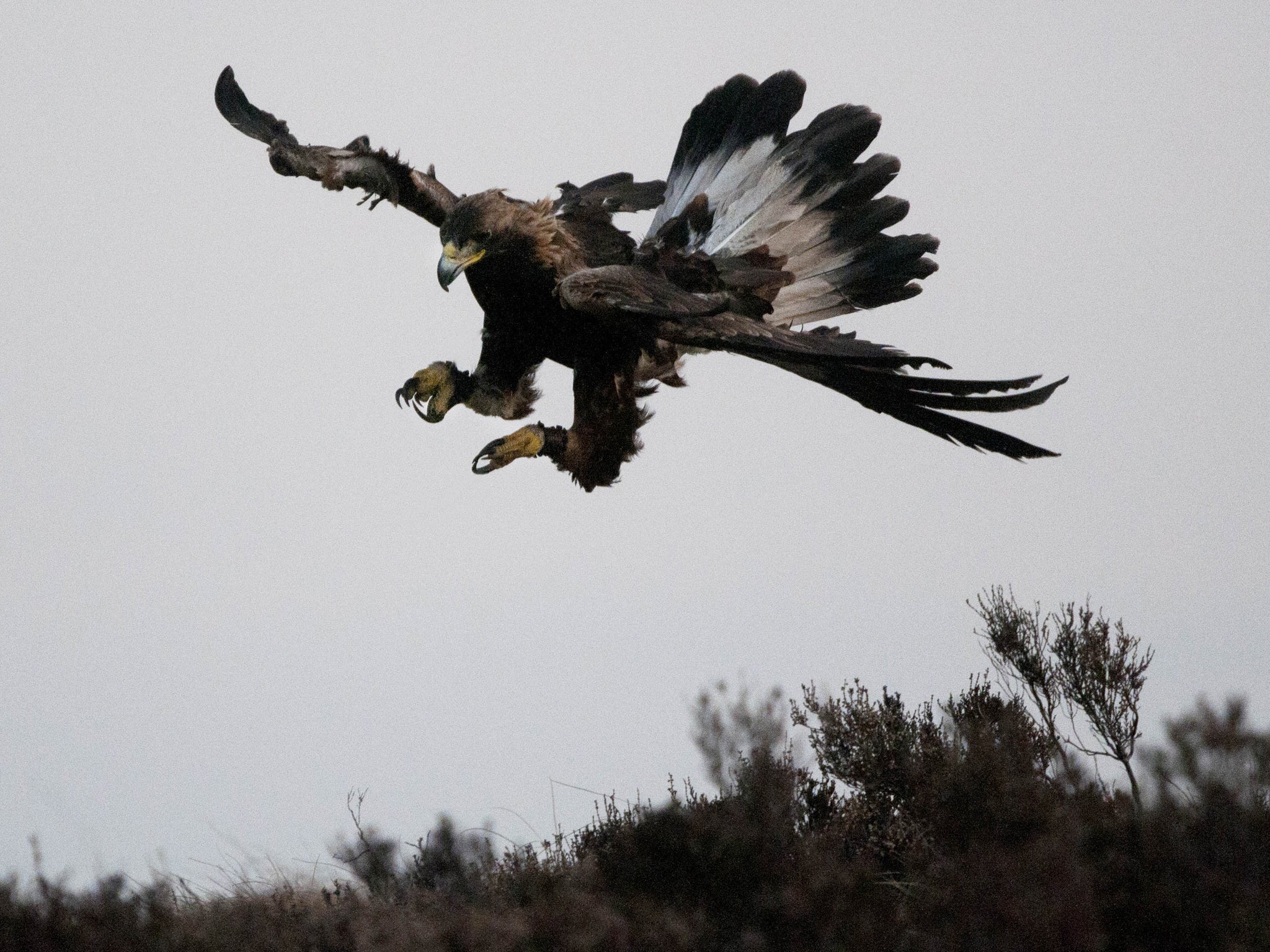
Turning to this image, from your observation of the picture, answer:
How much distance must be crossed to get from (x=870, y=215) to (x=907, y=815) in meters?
3.02

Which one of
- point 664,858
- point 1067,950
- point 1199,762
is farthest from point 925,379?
point 1067,950

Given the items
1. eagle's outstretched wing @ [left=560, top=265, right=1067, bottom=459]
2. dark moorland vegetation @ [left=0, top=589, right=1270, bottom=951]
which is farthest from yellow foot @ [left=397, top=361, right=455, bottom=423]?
dark moorland vegetation @ [left=0, top=589, right=1270, bottom=951]

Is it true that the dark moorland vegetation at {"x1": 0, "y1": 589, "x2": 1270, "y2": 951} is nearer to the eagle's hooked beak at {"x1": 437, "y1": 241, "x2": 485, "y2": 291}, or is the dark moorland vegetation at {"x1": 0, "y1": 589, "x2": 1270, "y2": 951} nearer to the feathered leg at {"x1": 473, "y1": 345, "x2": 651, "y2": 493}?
the feathered leg at {"x1": 473, "y1": 345, "x2": 651, "y2": 493}

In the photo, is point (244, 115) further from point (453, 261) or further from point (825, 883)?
point (825, 883)

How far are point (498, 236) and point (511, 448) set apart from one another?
3.10 ft

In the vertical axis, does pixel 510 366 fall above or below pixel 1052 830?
above

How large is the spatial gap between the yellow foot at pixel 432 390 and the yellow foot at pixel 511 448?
0.50 metres

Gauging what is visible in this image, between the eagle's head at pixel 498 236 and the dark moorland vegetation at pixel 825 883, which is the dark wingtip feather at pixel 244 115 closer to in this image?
the eagle's head at pixel 498 236

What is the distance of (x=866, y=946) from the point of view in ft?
9.93

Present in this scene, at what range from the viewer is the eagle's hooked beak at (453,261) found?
16.4 feet

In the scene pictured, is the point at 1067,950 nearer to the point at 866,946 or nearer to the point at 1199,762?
the point at 866,946

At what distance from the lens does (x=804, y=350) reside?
4746 mm

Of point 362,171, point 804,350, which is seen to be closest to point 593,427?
point 804,350

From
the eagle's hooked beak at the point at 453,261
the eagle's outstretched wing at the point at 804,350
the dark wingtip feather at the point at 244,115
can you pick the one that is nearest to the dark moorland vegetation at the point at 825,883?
the eagle's outstretched wing at the point at 804,350
